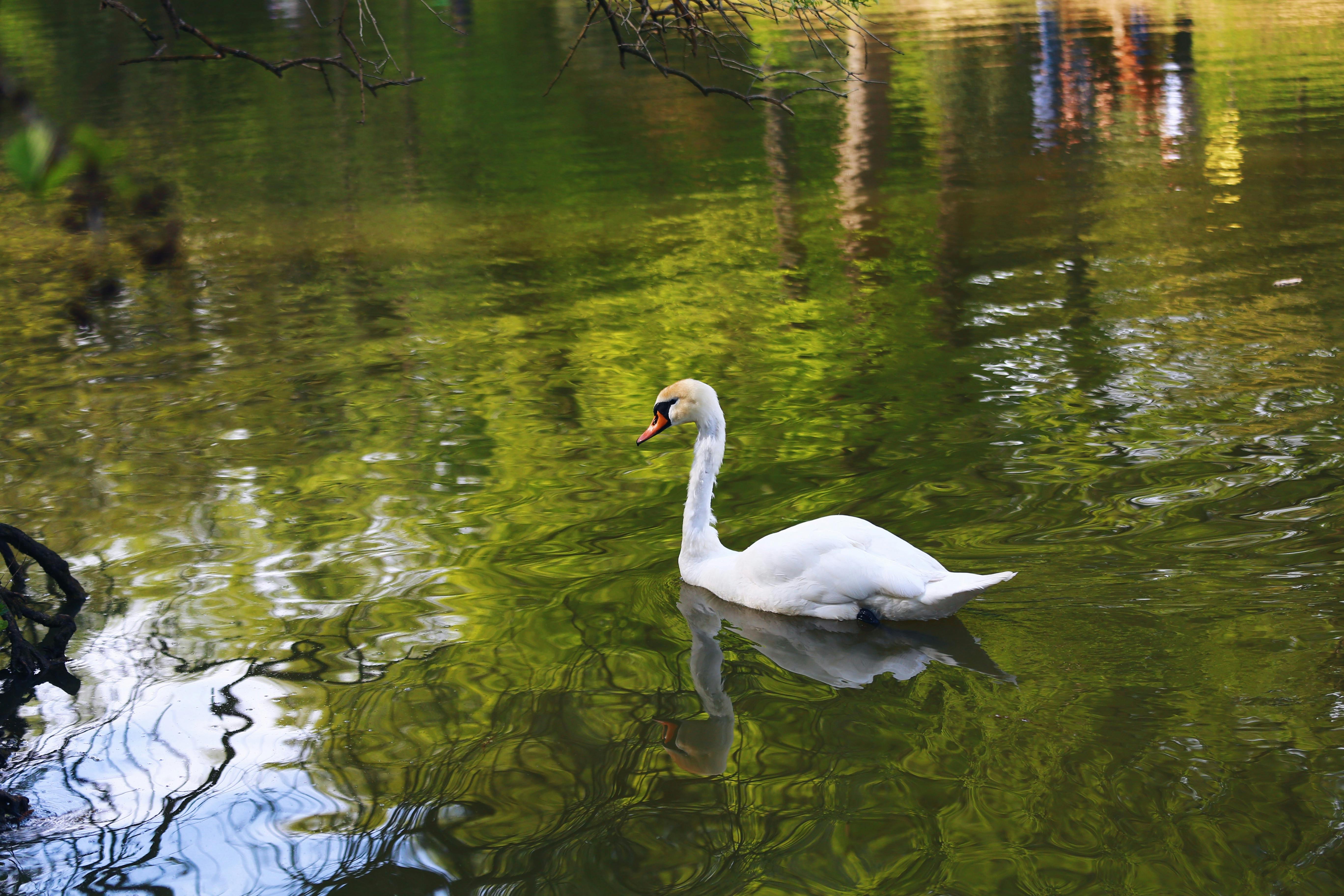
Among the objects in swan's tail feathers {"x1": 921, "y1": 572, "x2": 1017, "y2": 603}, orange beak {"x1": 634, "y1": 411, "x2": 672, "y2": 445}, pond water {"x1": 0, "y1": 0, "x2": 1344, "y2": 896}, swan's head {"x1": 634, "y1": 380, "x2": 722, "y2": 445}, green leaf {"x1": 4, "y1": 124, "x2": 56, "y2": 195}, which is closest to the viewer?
green leaf {"x1": 4, "y1": 124, "x2": 56, "y2": 195}

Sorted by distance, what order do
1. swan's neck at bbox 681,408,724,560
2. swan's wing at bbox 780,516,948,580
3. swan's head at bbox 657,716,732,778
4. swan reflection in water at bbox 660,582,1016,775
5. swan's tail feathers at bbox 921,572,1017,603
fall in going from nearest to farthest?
swan's head at bbox 657,716,732,778, swan reflection in water at bbox 660,582,1016,775, swan's tail feathers at bbox 921,572,1017,603, swan's wing at bbox 780,516,948,580, swan's neck at bbox 681,408,724,560

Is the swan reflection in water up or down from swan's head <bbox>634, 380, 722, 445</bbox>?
down

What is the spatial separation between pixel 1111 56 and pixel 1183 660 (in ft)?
84.8

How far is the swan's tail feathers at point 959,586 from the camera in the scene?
525cm

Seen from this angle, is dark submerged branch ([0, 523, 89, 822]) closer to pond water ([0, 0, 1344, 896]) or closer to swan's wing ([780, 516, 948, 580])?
pond water ([0, 0, 1344, 896])

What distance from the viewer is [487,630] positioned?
19.3 ft

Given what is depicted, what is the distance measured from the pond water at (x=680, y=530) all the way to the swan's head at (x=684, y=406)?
60 cm

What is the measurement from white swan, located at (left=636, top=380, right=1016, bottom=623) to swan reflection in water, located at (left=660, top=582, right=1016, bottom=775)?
0.28 feet

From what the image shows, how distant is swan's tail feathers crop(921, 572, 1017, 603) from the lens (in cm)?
525

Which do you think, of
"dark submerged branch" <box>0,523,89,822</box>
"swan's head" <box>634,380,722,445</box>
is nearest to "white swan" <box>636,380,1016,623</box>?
"swan's head" <box>634,380,722,445</box>

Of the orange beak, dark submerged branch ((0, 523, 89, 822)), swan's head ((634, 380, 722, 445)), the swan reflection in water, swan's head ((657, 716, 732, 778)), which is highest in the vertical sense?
swan's head ((634, 380, 722, 445))

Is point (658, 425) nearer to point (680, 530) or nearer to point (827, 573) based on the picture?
point (680, 530)

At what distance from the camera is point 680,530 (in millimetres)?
6957

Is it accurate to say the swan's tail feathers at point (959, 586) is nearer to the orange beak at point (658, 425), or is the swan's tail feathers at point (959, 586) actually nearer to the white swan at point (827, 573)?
the white swan at point (827, 573)
